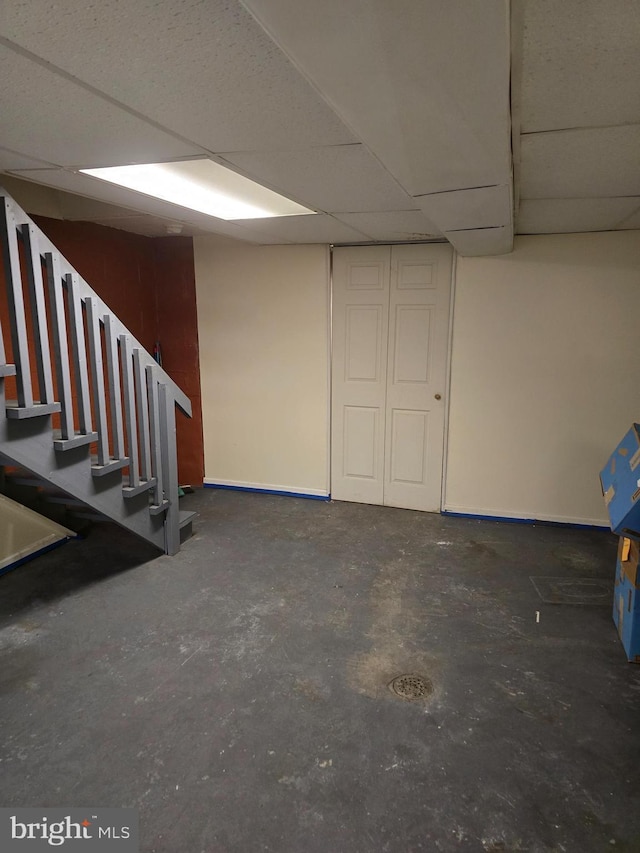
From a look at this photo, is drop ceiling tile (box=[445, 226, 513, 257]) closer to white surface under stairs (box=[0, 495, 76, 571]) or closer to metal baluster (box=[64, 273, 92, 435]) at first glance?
metal baluster (box=[64, 273, 92, 435])

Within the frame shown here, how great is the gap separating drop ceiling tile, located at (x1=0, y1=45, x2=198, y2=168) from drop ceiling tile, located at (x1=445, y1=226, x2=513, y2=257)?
1754 mm

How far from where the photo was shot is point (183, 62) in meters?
1.16

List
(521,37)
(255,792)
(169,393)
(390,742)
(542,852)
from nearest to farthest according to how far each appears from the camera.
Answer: (521,37)
(542,852)
(255,792)
(390,742)
(169,393)

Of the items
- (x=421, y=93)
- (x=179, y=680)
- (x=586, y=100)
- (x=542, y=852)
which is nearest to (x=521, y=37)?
(x=421, y=93)

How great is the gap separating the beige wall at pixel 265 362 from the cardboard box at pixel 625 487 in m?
2.38

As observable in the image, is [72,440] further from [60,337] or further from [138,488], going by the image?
[138,488]

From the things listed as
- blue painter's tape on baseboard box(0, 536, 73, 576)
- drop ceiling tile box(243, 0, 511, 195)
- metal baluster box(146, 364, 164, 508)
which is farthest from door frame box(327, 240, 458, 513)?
drop ceiling tile box(243, 0, 511, 195)

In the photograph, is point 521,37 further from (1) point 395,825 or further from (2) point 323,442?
(2) point 323,442

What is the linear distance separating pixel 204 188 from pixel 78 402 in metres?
1.32

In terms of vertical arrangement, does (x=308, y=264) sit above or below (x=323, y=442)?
above

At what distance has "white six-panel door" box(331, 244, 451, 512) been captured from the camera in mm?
4066

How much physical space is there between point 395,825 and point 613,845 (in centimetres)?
68

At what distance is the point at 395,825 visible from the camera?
1.62 metres

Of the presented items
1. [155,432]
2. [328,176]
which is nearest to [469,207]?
[328,176]
